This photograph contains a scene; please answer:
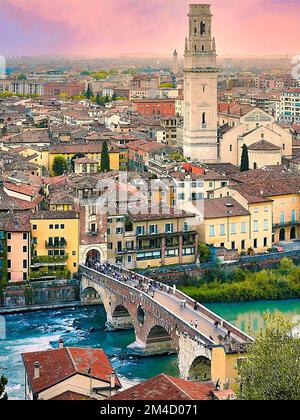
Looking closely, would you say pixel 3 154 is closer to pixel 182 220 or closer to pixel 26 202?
pixel 26 202

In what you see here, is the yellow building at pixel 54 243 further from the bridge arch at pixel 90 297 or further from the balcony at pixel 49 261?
the bridge arch at pixel 90 297

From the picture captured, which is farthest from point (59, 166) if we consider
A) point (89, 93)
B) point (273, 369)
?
point (89, 93)

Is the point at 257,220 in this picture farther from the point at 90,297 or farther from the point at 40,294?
the point at 40,294

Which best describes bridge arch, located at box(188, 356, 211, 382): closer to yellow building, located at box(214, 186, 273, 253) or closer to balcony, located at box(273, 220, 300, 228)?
yellow building, located at box(214, 186, 273, 253)

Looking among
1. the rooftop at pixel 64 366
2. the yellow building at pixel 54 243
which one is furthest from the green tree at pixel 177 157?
the rooftop at pixel 64 366

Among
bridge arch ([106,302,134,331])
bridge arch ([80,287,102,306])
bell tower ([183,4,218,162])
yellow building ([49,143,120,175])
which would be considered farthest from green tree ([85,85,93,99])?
bridge arch ([106,302,134,331])
